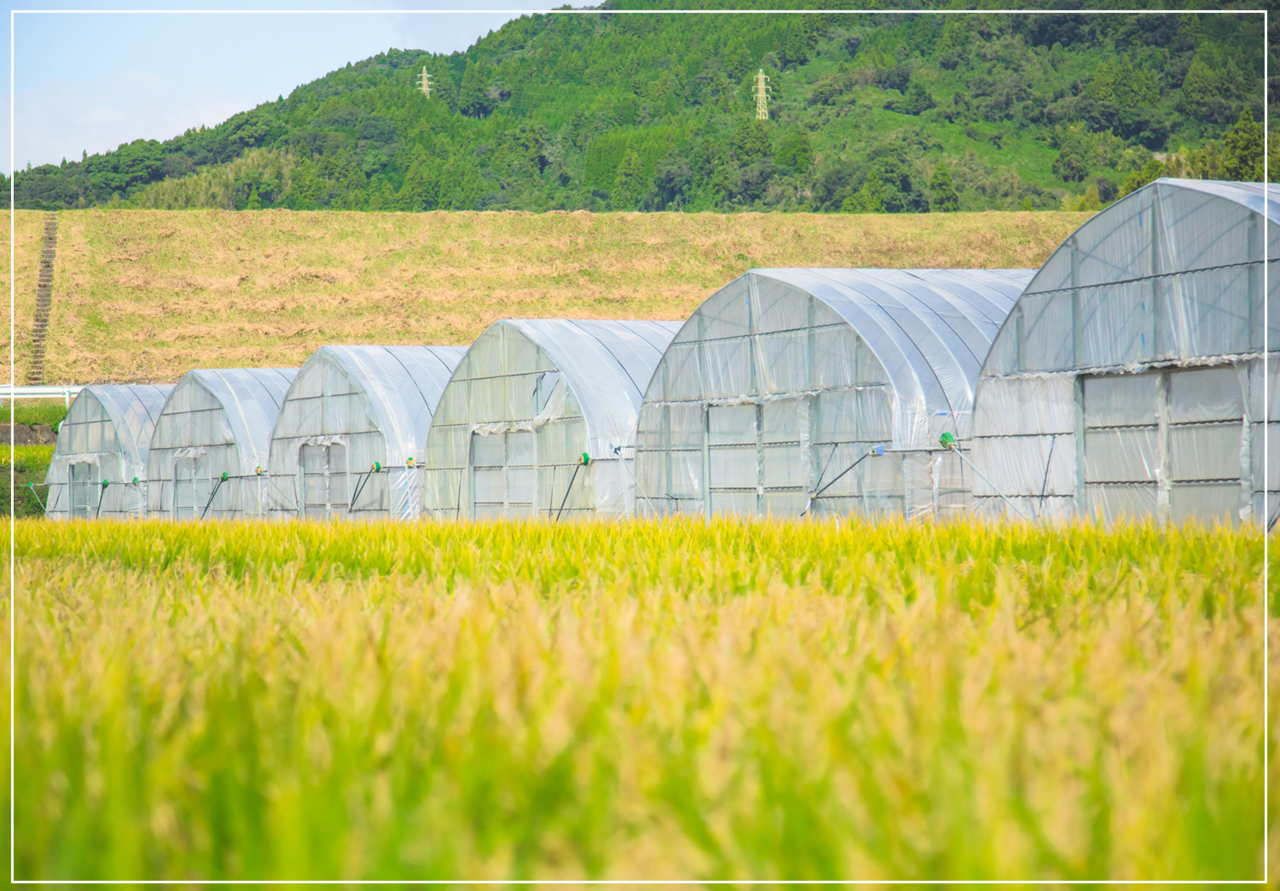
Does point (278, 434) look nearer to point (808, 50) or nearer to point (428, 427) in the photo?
point (428, 427)

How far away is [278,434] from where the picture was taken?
25.6 m

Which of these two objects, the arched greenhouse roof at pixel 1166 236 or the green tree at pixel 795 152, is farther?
the green tree at pixel 795 152

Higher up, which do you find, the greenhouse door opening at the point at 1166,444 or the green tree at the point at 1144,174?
the green tree at the point at 1144,174

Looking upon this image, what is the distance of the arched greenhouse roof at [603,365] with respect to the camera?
63.7 ft

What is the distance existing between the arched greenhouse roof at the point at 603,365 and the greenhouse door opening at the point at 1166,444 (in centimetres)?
804

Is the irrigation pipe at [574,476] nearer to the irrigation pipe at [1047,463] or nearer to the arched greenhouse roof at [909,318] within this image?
the arched greenhouse roof at [909,318]

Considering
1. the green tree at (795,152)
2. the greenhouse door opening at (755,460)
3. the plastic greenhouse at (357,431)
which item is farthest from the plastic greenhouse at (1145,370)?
the green tree at (795,152)

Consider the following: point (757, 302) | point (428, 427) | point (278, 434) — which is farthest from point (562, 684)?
point (278, 434)

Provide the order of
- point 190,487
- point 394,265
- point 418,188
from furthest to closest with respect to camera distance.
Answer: point 394,265, point 418,188, point 190,487

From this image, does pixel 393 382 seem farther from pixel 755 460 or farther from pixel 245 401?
pixel 755 460

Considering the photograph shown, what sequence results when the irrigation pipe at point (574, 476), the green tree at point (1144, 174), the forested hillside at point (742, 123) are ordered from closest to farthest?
the irrigation pipe at point (574, 476) < the forested hillside at point (742, 123) < the green tree at point (1144, 174)

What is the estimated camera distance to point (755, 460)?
57.5ft

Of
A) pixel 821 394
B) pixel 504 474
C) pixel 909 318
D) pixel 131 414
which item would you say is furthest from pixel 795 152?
pixel 821 394

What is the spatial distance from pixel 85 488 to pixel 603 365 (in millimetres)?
17960
